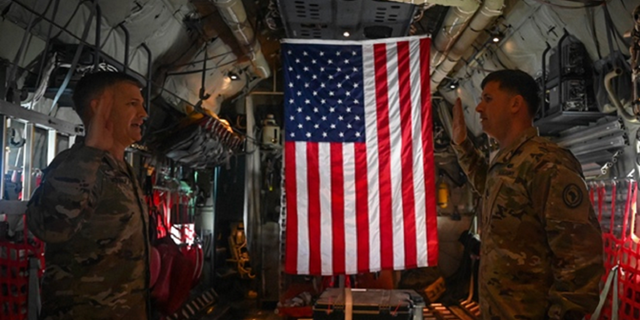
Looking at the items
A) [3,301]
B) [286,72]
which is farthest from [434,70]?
[3,301]

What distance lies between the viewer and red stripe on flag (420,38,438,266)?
4.41 metres

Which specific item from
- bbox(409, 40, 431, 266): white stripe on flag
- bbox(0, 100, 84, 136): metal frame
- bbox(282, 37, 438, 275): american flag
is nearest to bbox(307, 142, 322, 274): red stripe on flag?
bbox(282, 37, 438, 275): american flag

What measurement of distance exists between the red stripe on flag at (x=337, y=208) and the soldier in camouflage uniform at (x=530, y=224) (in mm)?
1719

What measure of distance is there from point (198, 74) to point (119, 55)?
1.90m

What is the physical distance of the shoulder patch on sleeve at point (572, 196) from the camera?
7.57 ft

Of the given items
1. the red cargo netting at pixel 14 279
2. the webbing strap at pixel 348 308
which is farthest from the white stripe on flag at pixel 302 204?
the red cargo netting at pixel 14 279

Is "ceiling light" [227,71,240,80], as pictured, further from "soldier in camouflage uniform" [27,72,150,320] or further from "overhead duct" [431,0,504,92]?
"soldier in camouflage uniform" [27,72,150,320]

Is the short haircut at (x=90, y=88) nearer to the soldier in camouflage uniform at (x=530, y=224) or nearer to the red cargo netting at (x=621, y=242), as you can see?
the soldier in camouflage uniform at (x=530, y=224)

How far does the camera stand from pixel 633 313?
365cm

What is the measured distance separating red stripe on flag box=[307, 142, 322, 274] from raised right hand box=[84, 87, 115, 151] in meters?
1.99

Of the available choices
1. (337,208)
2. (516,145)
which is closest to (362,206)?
(337,208)

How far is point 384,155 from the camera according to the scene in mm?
4441

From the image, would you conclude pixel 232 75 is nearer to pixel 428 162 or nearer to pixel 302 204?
pixel 302 204

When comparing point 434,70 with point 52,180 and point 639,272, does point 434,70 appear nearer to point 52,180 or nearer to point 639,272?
point 639,272
